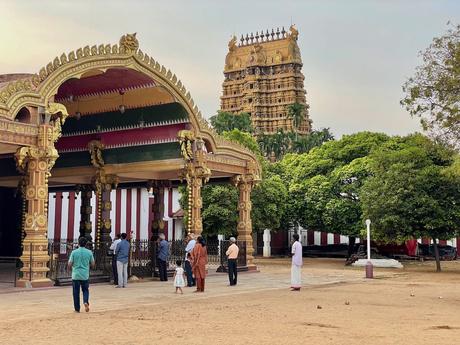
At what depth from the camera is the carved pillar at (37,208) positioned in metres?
14.9

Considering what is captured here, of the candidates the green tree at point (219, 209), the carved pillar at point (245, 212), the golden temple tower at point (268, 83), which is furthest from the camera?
the golden temple tower at point (268, 83)

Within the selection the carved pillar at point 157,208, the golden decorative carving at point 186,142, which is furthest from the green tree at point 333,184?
the golden decorative carving at point 186,142

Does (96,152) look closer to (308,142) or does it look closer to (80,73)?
(80,73)

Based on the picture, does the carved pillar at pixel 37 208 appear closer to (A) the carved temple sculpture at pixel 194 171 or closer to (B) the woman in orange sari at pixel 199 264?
(B) the woman in orange sari at pixel 199 264

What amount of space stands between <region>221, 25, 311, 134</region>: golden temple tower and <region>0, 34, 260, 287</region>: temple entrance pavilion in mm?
51296

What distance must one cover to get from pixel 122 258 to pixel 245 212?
7717 millimetres

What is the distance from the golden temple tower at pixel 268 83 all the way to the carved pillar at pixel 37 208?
193 ft

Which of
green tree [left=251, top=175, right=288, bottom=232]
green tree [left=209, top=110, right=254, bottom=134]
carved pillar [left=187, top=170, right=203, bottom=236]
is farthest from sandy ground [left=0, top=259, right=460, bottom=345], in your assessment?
green tree [left=209, top=110, right=254, bottom=134]

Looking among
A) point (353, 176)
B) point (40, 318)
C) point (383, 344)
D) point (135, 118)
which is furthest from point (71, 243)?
point (353, 176)

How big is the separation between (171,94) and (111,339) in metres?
11.3

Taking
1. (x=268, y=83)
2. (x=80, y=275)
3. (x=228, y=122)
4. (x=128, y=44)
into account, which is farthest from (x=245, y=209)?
(x=268, y=83)

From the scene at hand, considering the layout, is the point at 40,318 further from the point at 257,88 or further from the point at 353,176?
the point at 257,88

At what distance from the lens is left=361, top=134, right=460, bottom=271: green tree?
25.8 metres

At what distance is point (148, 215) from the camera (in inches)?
1522
